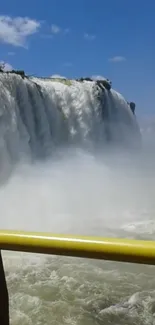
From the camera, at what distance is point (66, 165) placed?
70.7 ft

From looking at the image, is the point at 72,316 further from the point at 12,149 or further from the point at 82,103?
the point at 82,103

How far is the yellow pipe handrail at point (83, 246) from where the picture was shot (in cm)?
108

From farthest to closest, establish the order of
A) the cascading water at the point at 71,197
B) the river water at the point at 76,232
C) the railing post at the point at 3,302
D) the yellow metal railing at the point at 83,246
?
the cascading water at the point at 71,197, the river water at the point at 76,232, the railing post at the point at 3,302, the yellow metal railing at the point at 83,246

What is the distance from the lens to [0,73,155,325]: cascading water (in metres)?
5.36

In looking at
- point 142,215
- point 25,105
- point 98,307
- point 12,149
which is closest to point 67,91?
point 25,105

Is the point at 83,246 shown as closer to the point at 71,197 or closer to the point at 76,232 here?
the point at 76,232

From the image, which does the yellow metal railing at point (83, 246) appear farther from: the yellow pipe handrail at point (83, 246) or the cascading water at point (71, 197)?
the cascading water at point (71, 197)

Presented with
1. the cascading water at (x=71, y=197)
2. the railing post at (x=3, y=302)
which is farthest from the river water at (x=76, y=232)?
the railing post at (x=3, y=302)

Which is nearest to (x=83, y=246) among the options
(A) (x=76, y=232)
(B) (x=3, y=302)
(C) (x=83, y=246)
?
(C) (x=83, y=246)

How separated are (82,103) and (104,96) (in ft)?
11.1

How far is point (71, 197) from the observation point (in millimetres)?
14617

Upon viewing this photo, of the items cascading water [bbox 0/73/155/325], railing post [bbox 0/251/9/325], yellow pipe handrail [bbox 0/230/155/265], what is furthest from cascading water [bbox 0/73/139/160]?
yellow pipe handrail [bbox 0/230/155/265]

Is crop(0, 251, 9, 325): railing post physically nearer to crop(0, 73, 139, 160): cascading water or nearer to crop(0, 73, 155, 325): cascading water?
crop(0, 73, 155, 325): cascading water

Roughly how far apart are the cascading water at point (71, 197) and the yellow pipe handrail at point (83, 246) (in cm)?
395
